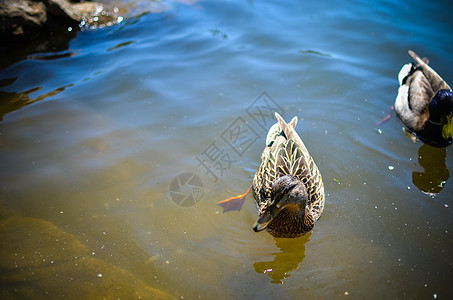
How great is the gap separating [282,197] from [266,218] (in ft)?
0.95

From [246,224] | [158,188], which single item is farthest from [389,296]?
[158,188]

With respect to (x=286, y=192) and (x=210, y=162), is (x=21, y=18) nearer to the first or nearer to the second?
(x=210, y=162)

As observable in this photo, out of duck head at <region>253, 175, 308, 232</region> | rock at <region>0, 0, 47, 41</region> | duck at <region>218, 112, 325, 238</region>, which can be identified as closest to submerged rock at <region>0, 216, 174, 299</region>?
duck head at <region>253, 175, 308, 232</region>

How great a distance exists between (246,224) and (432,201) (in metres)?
2.55

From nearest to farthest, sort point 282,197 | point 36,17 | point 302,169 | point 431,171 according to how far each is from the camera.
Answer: point 282,197, point 302,169, point 431,171, point 36,17

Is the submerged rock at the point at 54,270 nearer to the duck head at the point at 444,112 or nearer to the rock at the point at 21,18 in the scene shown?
the duck head at the point at 444,112

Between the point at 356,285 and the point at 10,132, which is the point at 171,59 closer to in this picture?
the point at 10,132

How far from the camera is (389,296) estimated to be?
10.9 ft

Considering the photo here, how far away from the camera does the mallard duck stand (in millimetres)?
5203

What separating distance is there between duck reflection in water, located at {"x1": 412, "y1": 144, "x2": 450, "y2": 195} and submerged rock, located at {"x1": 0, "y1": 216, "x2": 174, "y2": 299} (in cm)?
380

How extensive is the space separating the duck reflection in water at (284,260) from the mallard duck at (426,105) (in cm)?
304

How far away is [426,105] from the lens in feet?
18.4

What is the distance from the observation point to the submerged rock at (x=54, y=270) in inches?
127

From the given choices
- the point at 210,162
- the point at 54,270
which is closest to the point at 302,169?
the point at 210,162
